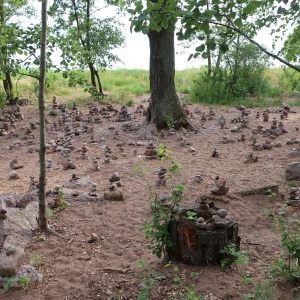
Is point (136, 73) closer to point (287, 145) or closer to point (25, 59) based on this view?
point (287, 145)

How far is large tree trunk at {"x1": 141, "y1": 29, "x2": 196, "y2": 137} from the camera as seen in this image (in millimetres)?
9633

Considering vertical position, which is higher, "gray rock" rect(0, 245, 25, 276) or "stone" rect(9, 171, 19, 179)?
"stone" rect(9, 171, 19, 179)

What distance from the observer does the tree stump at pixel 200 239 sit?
11.9 feet

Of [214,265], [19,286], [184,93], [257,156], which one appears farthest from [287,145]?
[184,93]

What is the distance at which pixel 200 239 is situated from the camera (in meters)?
3.65

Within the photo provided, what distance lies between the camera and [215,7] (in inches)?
109

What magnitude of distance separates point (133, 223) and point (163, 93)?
5.54m

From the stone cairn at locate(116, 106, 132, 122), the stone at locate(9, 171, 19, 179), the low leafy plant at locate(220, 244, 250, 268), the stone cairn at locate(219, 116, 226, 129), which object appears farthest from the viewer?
the stone cairn at locate(116, 106, 132, 122)

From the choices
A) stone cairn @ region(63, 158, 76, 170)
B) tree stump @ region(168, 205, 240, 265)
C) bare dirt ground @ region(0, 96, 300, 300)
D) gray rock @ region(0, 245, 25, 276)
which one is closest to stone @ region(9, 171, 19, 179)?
bare dirt ground @ region(0, 96, 300, 300)

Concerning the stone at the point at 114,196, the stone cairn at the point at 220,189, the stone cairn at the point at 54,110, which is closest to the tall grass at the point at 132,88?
the stone cairn at the point at 54,110

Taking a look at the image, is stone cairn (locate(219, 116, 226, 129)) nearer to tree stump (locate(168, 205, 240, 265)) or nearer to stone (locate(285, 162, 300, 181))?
stone (locate(285, 162, 300, 181))

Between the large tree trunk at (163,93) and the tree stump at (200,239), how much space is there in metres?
5.94

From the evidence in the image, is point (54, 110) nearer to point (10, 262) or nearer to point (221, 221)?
point (10, 262)

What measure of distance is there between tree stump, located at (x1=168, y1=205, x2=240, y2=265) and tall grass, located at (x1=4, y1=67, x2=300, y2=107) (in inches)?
376
